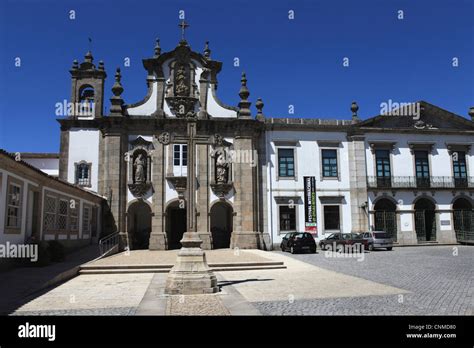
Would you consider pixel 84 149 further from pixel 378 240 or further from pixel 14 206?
pixel 378 240

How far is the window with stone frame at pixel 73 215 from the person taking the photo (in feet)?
65.3

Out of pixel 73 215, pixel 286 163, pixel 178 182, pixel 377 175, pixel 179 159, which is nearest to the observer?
pixel 73 215

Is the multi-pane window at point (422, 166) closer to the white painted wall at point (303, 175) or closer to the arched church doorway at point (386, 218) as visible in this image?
the arched church doorway at point (386, 218)

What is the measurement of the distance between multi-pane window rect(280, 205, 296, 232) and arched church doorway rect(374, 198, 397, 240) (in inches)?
227

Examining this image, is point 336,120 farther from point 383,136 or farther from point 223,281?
point 223,281

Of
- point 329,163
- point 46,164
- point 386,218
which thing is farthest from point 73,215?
point 386,218

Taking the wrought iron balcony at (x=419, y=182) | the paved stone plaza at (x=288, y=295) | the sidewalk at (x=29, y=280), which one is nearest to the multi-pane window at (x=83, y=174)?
the sidewalk at (x=29, y=280)

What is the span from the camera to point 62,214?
62.0 ft

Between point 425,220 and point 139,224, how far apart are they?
20083mm

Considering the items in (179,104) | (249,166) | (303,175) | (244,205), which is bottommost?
(244,205)

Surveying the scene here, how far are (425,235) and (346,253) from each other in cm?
830

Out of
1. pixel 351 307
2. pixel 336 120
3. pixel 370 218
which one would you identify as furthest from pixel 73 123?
pixel 351 307

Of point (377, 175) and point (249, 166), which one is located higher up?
point (249, 166)

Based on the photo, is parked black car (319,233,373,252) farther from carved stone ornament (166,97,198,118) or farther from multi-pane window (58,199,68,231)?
multi-pane window (58,199,68,231)
